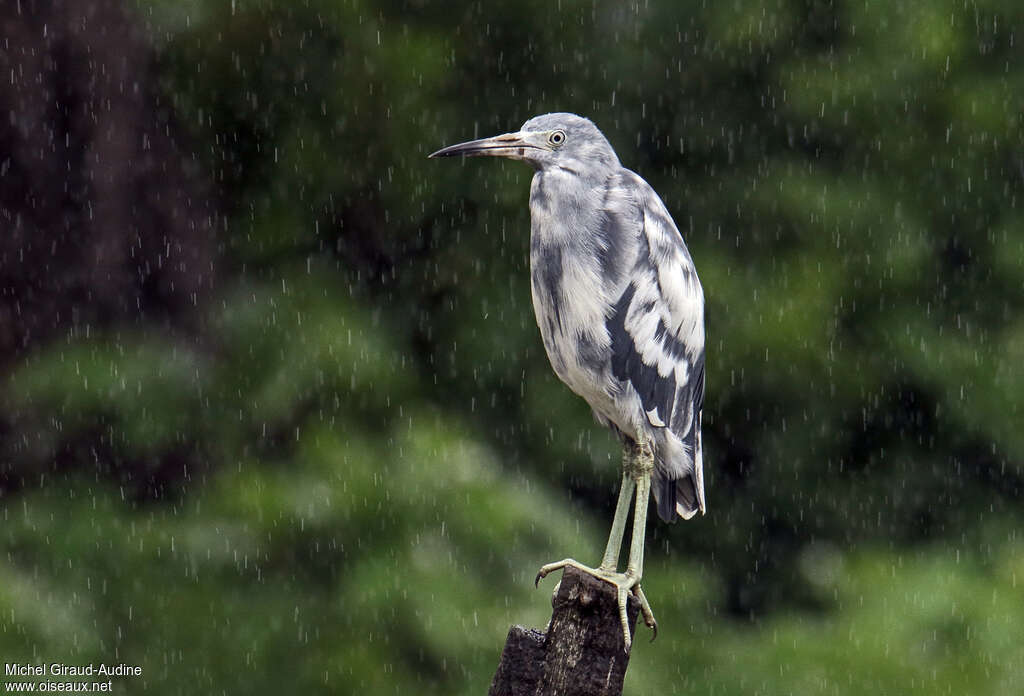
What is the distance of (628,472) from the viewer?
3113 millimetres

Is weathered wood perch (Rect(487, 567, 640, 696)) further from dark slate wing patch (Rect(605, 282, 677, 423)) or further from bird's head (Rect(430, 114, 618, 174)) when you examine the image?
bird's head (Rect(430, 114, 618, 174))

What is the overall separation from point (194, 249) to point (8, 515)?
1270mm

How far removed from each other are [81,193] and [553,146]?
3.05 metres

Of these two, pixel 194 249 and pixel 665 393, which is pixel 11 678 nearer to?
pixel 194 249

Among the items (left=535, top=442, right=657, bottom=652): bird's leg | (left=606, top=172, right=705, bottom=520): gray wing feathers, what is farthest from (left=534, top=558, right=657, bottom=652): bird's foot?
(left=606, top=172, right=705, bottom=520): gray wing feathers

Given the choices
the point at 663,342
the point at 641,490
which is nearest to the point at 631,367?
the point at 663,342

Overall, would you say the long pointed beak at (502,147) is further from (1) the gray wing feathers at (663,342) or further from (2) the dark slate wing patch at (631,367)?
(2) the dark slate wing patch at (631,367)

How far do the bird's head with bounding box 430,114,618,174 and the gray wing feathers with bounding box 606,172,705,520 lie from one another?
0.12 meters

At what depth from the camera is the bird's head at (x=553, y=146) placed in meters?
2.93

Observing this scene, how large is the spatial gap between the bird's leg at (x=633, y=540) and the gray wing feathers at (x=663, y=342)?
0.07 m

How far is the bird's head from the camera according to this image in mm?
2932

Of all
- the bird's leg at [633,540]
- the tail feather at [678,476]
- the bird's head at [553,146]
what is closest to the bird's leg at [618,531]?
the bird's leg at [633,540]

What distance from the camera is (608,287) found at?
289 centimetres

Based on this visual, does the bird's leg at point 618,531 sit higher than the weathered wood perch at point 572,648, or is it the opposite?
the weathered wood perch at point 572,648
